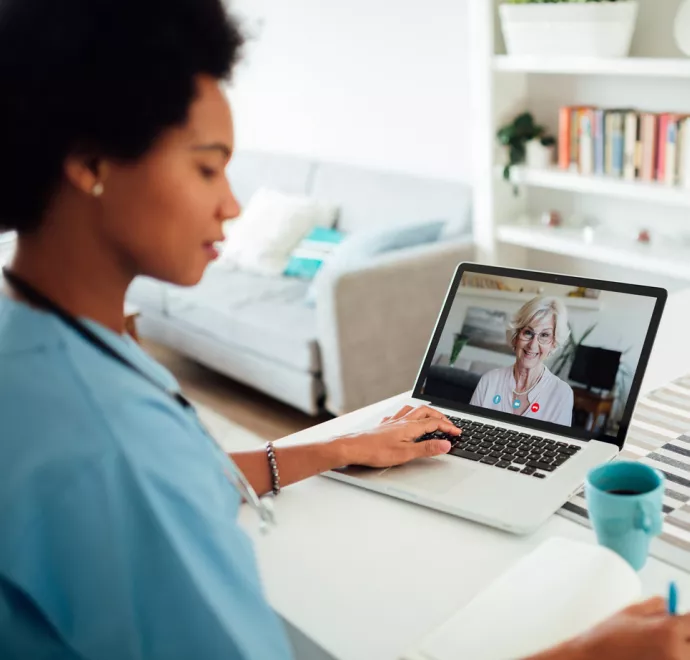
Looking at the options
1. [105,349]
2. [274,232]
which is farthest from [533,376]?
[274,232]

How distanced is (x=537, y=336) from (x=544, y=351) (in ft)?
0.09

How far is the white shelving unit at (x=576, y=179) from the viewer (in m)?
2.70

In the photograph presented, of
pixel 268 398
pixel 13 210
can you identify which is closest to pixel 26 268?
pixel 13 210

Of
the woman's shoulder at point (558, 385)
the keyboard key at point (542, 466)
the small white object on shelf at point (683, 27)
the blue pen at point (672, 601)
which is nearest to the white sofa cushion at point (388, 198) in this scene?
the small white object on shelf at point (683, 27)

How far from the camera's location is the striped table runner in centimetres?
94

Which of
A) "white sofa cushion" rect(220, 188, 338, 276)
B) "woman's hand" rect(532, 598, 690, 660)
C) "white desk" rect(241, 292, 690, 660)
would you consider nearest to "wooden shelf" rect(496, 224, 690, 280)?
"white sofa cushion" rect(220, 188, 338, 276)

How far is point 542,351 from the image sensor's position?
1.22 metres

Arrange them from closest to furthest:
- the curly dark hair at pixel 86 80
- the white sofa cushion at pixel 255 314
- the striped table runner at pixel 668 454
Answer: the curly dark hair at pixel 86 80 → the striped table runner at pixel 668 454 → the white sofa cushion at pixel 255 314

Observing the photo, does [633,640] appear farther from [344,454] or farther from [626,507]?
[344,454]

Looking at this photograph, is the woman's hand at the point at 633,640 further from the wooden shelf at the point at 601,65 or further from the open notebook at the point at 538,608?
the wooden shelf at the point at 601,65

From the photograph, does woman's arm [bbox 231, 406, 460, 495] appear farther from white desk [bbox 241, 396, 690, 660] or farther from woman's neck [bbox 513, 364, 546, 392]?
woman's neck [bbox 513, 364, 546, 392]

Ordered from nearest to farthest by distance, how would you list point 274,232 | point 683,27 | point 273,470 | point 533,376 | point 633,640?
point 633,640, point 273,470, point 533,376, point 683,27, point 274,232

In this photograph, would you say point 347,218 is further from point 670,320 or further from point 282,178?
point 670,320

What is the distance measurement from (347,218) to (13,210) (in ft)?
10.1
